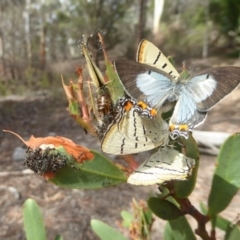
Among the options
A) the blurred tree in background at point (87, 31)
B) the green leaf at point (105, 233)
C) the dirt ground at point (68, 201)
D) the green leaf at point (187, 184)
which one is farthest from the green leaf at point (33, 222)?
the blurred tree in background at point (87, 31)

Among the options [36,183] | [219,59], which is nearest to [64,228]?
[36,183]

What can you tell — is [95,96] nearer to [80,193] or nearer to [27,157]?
[27,157]

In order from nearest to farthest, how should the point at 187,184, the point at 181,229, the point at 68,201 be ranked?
the point at 187,184 < the point at 181,229 < the point at 68,201

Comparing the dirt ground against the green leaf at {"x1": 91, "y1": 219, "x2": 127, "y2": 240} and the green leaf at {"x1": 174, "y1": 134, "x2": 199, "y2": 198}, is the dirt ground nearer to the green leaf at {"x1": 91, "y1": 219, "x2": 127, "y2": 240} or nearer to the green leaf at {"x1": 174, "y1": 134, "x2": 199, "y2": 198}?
the green leaf at {"x1": 91, "y1": 219, "x2": 127, "y2": 240}

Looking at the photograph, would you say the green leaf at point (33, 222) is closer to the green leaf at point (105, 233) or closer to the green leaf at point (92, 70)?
the green leaf at point (105, 233)

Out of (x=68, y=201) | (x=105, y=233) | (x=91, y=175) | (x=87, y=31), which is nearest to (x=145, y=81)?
(x=91, y=175)

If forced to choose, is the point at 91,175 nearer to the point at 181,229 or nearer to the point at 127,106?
the point at 127,106
